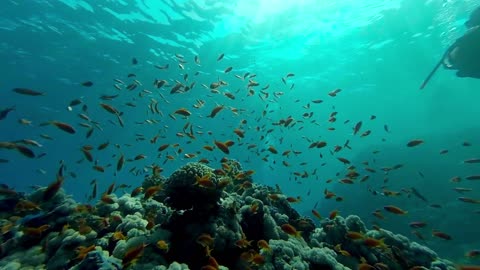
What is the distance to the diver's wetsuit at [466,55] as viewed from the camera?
15.4 metres

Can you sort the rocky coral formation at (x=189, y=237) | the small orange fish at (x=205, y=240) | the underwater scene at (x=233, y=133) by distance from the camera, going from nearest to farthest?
the small orange fish at (x=205, y=240) → the rocky coral formation at (x=189, y=237) → the underwater scene at (x=233, y=133)

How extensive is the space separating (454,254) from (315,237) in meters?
18.3

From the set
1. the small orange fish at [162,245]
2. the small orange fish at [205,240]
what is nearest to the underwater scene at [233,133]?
the small orange fish at [162,245]

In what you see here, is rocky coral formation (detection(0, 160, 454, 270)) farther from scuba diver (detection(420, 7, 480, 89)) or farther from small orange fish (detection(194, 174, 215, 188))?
scuba diver (detection(420, 7, 480, 89))

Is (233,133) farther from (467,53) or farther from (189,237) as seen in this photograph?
(189,237)

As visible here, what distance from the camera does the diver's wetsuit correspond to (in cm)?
1545

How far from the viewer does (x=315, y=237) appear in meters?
9.06

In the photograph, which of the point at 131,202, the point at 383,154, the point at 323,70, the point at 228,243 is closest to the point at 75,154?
the point at 323,70

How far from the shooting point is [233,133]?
30.6 meters

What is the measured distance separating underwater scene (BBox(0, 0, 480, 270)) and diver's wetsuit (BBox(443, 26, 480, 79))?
83 millimetres

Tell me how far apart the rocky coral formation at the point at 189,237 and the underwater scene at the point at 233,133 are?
0.04 m

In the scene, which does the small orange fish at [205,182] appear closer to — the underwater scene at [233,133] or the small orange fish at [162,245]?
the underwater scene at [233,133]

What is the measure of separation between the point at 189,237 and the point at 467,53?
1767 centimetres

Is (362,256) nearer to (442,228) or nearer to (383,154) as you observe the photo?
(442,228)
